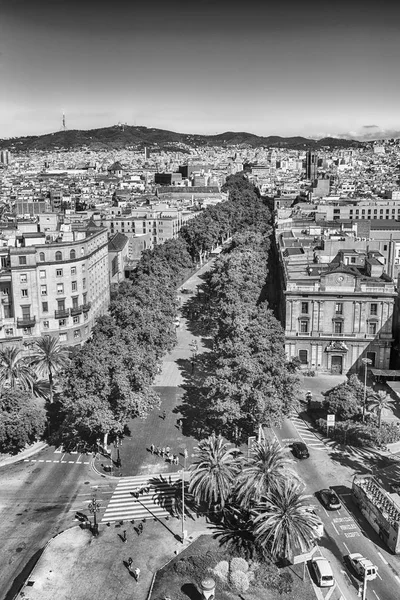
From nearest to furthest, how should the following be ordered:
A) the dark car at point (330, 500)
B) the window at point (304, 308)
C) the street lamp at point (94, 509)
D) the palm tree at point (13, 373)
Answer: the street lamp at point (94, 509)
the dark car at point (330, 500)
the palm tree at point (13, 373)
the window at point (304, 308)

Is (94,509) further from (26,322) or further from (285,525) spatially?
(26,322)

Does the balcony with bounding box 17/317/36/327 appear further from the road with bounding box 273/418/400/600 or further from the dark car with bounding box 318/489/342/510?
the dark car with bounding box 318/489/342/510

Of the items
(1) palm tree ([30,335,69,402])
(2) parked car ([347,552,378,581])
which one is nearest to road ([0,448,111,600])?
(1) palm tree ([30,335,69,402])

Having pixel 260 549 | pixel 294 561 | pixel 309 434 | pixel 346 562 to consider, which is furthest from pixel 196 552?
pixel 309 434

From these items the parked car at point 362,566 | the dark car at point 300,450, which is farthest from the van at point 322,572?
the dark car at point 300,450

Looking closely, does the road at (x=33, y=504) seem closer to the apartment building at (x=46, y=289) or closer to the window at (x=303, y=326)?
the apartment building at (x=46, y=289)

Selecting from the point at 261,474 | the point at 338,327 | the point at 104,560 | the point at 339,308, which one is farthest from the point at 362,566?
the point at 339,308
